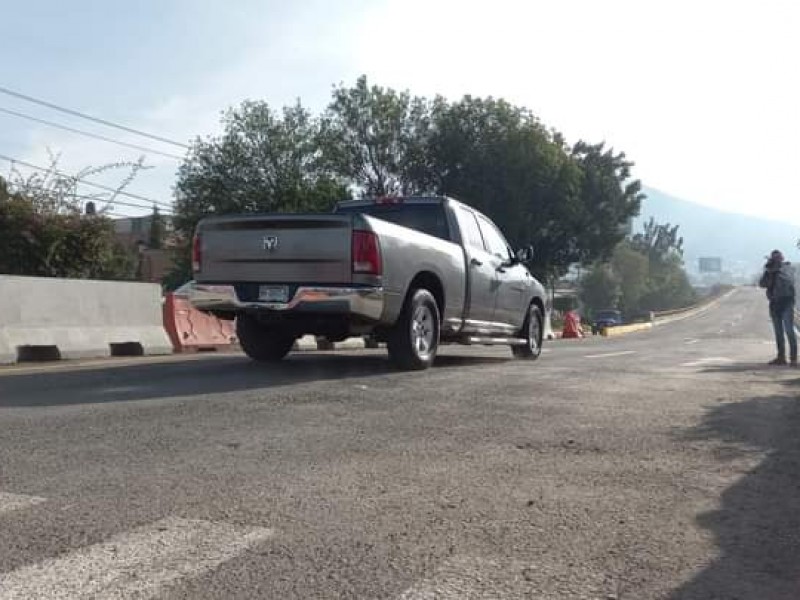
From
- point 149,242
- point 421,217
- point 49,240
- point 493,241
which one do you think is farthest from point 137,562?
point 149,242

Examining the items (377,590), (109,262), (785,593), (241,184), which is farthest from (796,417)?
(241,184)

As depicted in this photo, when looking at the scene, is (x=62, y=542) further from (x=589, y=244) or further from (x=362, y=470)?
(x=589, y=244)

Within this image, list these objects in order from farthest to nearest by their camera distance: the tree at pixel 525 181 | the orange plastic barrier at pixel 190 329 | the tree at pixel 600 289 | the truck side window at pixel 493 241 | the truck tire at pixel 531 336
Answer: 1. the tree at pixel 600 289
2. the tree at pixel 525 181
3. the orange plastic barrier at pixel 190 329
4. the truck tire at pixel 531 336
5. the truck side window at pixel 493 241

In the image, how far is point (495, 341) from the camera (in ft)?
34.6

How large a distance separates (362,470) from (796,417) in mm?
3848

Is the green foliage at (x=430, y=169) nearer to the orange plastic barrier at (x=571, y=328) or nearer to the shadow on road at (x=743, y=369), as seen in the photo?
the orange plastic barrier at (x=571, y=328)

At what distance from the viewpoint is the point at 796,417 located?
6.18 metres

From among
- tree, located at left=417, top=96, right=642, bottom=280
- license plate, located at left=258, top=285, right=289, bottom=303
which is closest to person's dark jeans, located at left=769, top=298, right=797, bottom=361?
license plate, located at left=258, top=285, right=289, bottom=303

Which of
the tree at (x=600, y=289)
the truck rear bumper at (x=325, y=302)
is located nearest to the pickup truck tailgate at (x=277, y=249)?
the truck rear bumper at (x=325, y=302)

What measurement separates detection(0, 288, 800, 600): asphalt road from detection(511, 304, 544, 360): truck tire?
4707 mm

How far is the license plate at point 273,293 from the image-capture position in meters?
7.90

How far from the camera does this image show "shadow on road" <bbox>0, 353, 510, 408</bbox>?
662 cm

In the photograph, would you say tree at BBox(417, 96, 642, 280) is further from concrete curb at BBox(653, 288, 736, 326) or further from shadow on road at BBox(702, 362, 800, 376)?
shadow on road at BBox(702, 362, 800, 376)

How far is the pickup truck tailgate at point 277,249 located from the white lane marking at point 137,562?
4.69 metres
